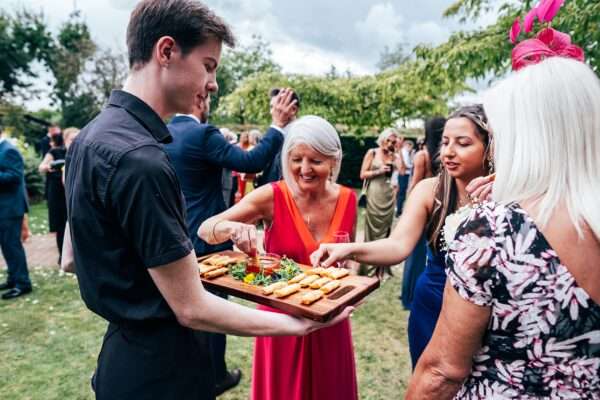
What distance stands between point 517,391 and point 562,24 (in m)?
4.85

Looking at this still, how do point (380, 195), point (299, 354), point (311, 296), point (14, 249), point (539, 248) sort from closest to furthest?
point (539, 248) → point (311, 296) → point (299, 354) → point (14, 249) → point (380, 195)

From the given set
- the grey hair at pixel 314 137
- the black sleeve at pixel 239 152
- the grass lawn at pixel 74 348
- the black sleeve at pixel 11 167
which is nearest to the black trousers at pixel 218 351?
the grass lawn at pixel 74 348

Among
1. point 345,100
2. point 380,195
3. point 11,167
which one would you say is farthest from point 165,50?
point 345,100

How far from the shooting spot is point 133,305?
135cm

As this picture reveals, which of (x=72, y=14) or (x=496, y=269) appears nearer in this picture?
(x=496, y=269)

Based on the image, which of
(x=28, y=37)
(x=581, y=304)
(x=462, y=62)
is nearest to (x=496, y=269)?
(x=581, y=304)

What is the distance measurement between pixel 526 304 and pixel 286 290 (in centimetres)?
99

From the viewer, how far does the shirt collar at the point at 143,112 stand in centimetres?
136

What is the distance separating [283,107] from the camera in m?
3.53

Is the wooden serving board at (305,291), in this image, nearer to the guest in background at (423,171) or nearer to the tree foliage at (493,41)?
the guest in background at (423,171)

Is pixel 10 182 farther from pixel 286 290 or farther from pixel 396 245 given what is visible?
pixel 396 245

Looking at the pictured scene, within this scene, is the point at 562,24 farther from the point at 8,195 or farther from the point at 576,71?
the point at 8,195

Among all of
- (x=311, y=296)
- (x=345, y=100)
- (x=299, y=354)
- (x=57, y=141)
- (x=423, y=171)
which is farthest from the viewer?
(x=345, y=100)

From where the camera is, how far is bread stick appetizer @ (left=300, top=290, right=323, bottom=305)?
1691 mm
